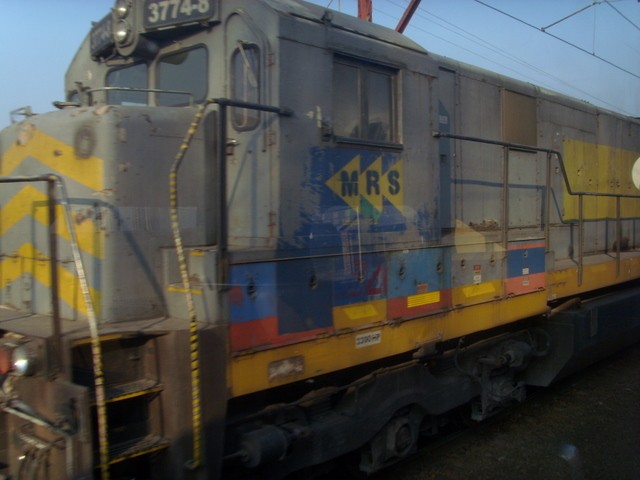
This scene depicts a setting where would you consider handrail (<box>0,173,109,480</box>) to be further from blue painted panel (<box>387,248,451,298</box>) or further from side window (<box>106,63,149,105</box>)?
blue painted panel (<box>387,248,451,298</box>)

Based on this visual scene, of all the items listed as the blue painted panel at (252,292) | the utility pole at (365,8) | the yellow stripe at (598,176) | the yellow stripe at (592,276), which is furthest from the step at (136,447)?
the utility pole at (365,8)

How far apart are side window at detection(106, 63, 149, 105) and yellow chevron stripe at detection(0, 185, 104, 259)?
98 cm

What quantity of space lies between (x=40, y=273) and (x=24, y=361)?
78 centimetres

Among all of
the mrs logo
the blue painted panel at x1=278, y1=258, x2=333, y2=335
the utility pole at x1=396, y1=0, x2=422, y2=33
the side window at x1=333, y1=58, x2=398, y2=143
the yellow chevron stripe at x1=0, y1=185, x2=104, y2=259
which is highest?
the utility pole at x1=396, y1=0, x2=422, y2=33

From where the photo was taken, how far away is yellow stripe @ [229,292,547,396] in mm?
2852

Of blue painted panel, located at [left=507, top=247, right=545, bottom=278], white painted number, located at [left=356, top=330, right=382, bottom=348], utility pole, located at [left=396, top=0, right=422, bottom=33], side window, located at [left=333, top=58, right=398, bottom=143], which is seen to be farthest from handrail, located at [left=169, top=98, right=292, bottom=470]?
utility pole, located at [left=396, top=0, right=422, bottom=33]

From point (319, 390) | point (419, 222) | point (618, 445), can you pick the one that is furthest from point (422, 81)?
point (618, 445)

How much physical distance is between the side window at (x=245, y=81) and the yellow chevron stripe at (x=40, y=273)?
47.9 inches

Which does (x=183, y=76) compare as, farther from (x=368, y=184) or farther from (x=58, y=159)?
(x=368, y=184)

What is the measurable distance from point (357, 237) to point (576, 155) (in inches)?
180

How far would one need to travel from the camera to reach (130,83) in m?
3.87

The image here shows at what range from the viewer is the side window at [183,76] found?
3447 mm

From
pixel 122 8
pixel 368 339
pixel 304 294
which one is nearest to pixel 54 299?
pixel 304 294

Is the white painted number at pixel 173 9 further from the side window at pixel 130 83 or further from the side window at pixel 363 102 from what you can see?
the side window at pixel 363 102
